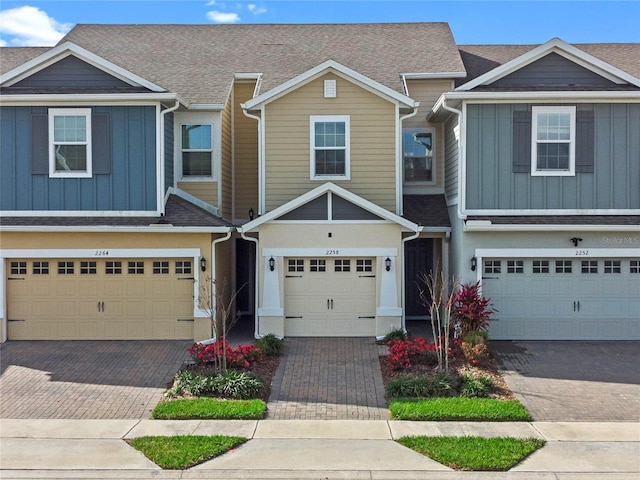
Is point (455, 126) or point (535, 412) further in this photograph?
point (455, 126)

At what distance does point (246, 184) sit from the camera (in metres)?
17.9

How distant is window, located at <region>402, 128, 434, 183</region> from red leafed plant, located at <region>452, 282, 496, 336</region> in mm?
4488

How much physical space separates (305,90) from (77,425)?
9542 mm

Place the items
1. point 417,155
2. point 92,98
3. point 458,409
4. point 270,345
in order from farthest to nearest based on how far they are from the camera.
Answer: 1. point 417,155
2. point 92,98
3. point 270,345
4. point 458,409

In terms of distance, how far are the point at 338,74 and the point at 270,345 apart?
22.4ft

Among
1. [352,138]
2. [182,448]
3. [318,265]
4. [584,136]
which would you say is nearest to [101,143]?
[318,265]

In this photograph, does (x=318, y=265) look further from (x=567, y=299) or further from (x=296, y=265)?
(x=567, y=299)

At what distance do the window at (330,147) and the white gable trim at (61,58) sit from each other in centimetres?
392

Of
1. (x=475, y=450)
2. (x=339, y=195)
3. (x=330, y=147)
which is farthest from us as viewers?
(x=330, y=147)

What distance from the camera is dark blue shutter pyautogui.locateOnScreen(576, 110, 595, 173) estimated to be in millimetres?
14547

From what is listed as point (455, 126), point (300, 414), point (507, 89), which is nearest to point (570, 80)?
point (507, 89)

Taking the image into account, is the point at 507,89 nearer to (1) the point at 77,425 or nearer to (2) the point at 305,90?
(2) the point at 305,90

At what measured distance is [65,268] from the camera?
1477 cm

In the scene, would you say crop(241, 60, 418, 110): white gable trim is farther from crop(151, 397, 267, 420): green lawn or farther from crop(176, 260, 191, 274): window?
crop(151, 397, 267, 420): green lawn
